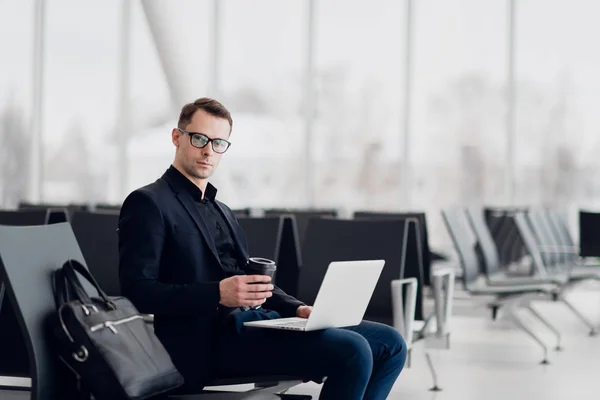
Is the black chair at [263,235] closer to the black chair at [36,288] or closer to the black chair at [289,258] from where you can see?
the black chair at [289,258]

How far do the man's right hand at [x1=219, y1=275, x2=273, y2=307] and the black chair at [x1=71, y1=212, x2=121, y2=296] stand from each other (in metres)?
2.03

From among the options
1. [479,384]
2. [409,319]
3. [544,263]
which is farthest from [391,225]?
[544,263]

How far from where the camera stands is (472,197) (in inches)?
457

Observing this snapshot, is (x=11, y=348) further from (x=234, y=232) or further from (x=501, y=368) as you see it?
(x=501, y=368)

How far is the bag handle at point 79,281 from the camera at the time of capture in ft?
8.30

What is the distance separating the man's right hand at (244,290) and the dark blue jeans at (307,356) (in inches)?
6.8

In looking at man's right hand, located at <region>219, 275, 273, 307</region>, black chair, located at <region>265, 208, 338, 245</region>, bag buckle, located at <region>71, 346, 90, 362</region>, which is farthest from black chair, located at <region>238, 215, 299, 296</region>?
bag buckle, located at <region>71, 346, 90, 362</region>

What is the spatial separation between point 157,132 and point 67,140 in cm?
107

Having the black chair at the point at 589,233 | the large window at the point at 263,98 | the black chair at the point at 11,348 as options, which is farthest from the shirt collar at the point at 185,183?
the large window at the point at 263,98

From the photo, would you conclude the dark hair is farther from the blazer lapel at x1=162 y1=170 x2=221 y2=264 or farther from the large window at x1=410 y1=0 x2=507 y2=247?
the large window at x1=410 y1=0 x2=507 y2=247

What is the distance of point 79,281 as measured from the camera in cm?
260

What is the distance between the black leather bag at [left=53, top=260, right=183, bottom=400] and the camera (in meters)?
2.42

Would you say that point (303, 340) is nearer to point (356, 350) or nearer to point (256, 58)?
point (356, 350)

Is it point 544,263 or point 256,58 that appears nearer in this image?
point 544,263
